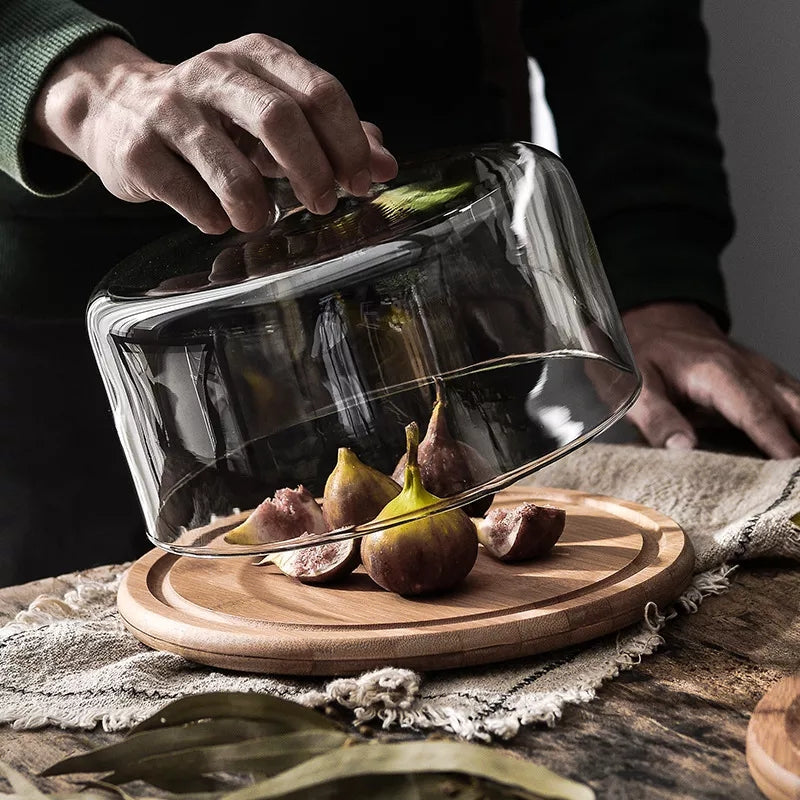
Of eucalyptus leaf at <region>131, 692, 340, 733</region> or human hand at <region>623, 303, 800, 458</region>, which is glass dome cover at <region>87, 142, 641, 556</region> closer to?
eucalyptus leaf at <region>131, 692, 340, 733</region>

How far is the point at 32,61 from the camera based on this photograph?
93 centimetres

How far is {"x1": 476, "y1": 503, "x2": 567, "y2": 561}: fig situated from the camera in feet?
2.70

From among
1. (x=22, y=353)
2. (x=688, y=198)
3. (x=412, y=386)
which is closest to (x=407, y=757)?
(x=412, y=386)

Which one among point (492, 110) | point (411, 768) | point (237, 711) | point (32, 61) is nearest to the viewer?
point (411, 768)

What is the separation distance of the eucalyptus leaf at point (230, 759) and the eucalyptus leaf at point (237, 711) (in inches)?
1.1

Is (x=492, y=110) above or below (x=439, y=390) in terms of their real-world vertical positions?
above

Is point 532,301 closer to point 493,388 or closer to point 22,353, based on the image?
point 493,388

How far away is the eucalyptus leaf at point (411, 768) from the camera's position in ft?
1.70

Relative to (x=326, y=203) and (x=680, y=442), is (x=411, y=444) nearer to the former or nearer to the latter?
(x=326, y=203)

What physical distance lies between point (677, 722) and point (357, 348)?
0.32 m

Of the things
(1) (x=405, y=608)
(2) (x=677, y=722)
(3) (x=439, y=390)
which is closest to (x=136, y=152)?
(3) (x=439, y=390)

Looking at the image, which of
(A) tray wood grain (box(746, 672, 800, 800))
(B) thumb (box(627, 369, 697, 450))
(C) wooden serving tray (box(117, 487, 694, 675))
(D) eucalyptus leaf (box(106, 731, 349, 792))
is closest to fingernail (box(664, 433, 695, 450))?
(B) thumb (box(627, 369, 697, 450))

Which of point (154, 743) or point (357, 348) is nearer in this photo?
point (154, 743)

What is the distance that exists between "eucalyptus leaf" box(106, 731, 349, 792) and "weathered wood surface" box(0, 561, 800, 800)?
0.06 metres
